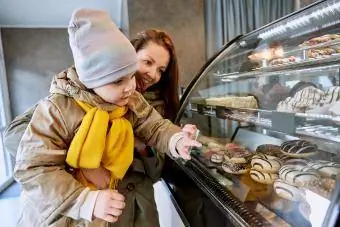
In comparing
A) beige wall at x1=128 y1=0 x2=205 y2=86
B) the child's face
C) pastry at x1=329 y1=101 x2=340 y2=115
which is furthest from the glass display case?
beige wall at x1=128 y1=0 x2=205 y2=86

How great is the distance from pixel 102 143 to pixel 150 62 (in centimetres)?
46

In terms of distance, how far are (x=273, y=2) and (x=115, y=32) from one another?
2.42 m

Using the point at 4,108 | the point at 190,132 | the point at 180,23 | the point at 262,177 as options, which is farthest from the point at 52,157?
the point at 4,108

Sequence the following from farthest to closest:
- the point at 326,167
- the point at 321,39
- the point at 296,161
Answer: the point at 321,39 → the point at 296,161 → the point at 326,167

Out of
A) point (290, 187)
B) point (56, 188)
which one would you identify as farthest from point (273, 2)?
point (56, 188)

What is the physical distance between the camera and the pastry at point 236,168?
1.08 m

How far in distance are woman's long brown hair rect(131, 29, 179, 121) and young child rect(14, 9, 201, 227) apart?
37cm

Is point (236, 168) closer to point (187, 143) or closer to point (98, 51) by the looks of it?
point (187, 143)

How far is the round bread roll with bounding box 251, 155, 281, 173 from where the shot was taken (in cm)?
95

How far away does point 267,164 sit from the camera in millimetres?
974

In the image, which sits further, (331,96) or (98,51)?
(331,96)

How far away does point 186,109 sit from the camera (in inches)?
63.0

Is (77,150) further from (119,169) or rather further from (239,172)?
(239,172)

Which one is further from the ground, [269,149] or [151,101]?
[151,101]
